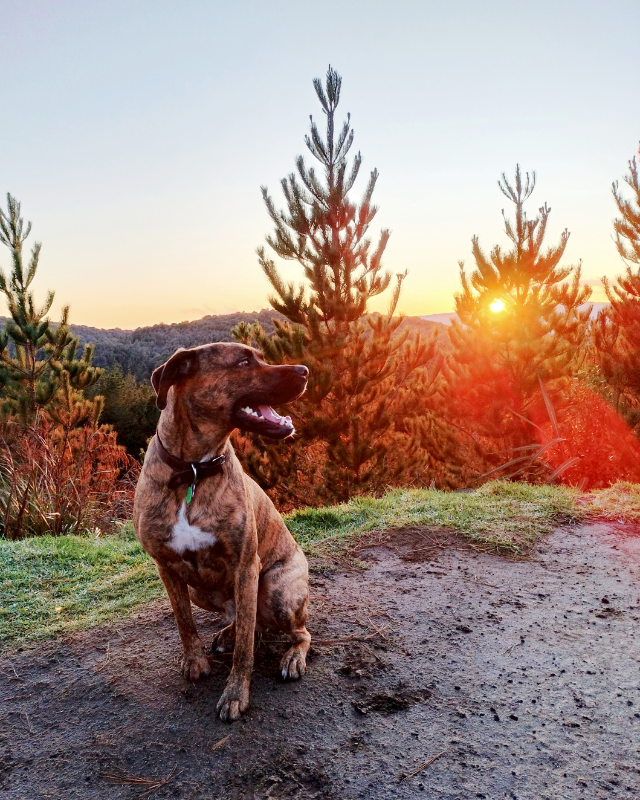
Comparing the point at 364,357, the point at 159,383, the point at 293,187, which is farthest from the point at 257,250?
the point at 159,383

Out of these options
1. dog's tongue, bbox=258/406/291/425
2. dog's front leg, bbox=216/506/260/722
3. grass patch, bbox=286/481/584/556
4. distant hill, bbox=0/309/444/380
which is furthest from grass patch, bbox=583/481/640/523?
distant hill, bbox=0/309/444/380

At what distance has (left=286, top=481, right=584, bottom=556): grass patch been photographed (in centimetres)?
453

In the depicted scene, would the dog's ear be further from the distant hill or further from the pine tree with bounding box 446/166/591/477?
the distant hill

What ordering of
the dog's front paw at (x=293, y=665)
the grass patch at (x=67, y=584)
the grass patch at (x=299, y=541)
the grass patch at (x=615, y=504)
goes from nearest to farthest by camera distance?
the dog's front paw at (x=293, y=665) → the grass patch at (x=67, y=584) → the grass patch at (x=299, y=541) → the grass patch at (x=615, y=504)

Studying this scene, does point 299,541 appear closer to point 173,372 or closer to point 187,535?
point 187,535

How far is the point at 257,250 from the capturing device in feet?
38.4

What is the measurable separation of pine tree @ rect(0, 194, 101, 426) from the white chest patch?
1613cm

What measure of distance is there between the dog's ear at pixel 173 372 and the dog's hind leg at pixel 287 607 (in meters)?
1.03

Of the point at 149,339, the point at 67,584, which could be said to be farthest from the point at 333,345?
the point at 149,339

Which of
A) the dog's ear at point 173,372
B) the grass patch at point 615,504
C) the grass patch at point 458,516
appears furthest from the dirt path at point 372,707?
the grass patch at point 615,504

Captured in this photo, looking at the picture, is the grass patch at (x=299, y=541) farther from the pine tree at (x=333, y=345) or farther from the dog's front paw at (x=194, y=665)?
the pine tree at (x=333, y=345)

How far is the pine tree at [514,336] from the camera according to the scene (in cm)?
1345

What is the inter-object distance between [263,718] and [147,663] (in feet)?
2.74

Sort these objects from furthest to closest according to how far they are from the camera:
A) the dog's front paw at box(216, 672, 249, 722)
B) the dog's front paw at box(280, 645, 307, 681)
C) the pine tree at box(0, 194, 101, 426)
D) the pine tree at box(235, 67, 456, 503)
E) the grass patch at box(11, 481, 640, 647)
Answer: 1. the pine tree at box(0, 194, 101, 426)
2. the pine tree at box(235, 67, 456, 503)
3. the grass patch at box(11, 481, 640, 647)
4. the dog's front paw at box(280, 645, 307, 681)
5. the dog's front paw at box(216, 672, 249, 722)
